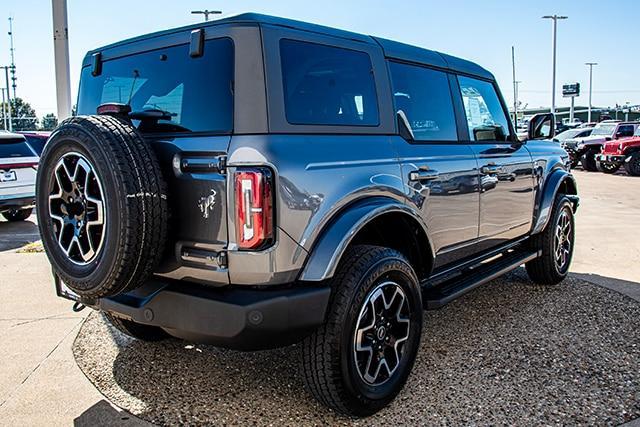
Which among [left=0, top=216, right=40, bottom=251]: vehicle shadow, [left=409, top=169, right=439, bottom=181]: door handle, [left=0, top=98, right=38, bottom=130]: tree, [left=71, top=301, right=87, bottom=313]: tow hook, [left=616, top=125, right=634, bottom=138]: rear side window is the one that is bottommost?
[left=0, top=216, right=40, bottom=251]: vehicle shadow

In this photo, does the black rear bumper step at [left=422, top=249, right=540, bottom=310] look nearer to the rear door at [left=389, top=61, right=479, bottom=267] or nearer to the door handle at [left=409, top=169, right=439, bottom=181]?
the rear door at [left=389, top=61, right=479, bottom=267]

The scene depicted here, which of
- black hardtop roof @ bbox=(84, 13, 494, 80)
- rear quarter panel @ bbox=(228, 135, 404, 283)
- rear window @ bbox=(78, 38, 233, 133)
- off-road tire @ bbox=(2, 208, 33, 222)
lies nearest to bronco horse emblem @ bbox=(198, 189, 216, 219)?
rear quarter panel @ bbox=(228, 135, 404, 283)

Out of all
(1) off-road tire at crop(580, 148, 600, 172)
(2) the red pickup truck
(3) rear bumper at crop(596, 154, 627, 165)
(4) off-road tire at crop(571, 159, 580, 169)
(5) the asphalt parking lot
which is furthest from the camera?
(4) off-road tire at crop(571, 159, 580, 169)

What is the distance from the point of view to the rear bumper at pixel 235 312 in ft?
8.02

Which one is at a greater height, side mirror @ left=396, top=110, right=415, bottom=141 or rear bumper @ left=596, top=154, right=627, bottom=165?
side mirror @ left=396, top=110, right=415, bottom=141

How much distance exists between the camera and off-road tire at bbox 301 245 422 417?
2.69 meters

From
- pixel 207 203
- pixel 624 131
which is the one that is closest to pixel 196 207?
pixel 207 203

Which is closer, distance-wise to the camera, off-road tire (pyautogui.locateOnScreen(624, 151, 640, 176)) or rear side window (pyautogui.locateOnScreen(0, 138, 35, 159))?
rear side window (pyautogui.locateOnScreen(0, 138, 35, 159))

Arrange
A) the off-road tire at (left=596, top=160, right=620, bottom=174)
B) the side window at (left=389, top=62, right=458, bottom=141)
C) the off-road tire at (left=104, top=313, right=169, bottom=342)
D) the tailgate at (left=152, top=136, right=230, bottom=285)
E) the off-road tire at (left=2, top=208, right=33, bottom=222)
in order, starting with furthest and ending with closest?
1. the off-road tire at (left=596, top=160, right=620, bottom=174)
2. the off-road tire at (left=2, top=208, right=33, bottom=222)
3. the off-road tire at (left=104, top=313, right=169, bottom=342)
4. the side window at (left=389, top=62, right=458, bottom=141)
5. the tailgate at (left=152, top=136, right=230, bottom=285)

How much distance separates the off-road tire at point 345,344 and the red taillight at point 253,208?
491mm

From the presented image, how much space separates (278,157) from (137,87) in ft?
3.77

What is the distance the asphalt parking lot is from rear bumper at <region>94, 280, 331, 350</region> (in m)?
0.60

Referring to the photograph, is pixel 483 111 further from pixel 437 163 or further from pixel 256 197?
pixel 256 197

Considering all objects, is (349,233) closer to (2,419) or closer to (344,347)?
(344,347)
